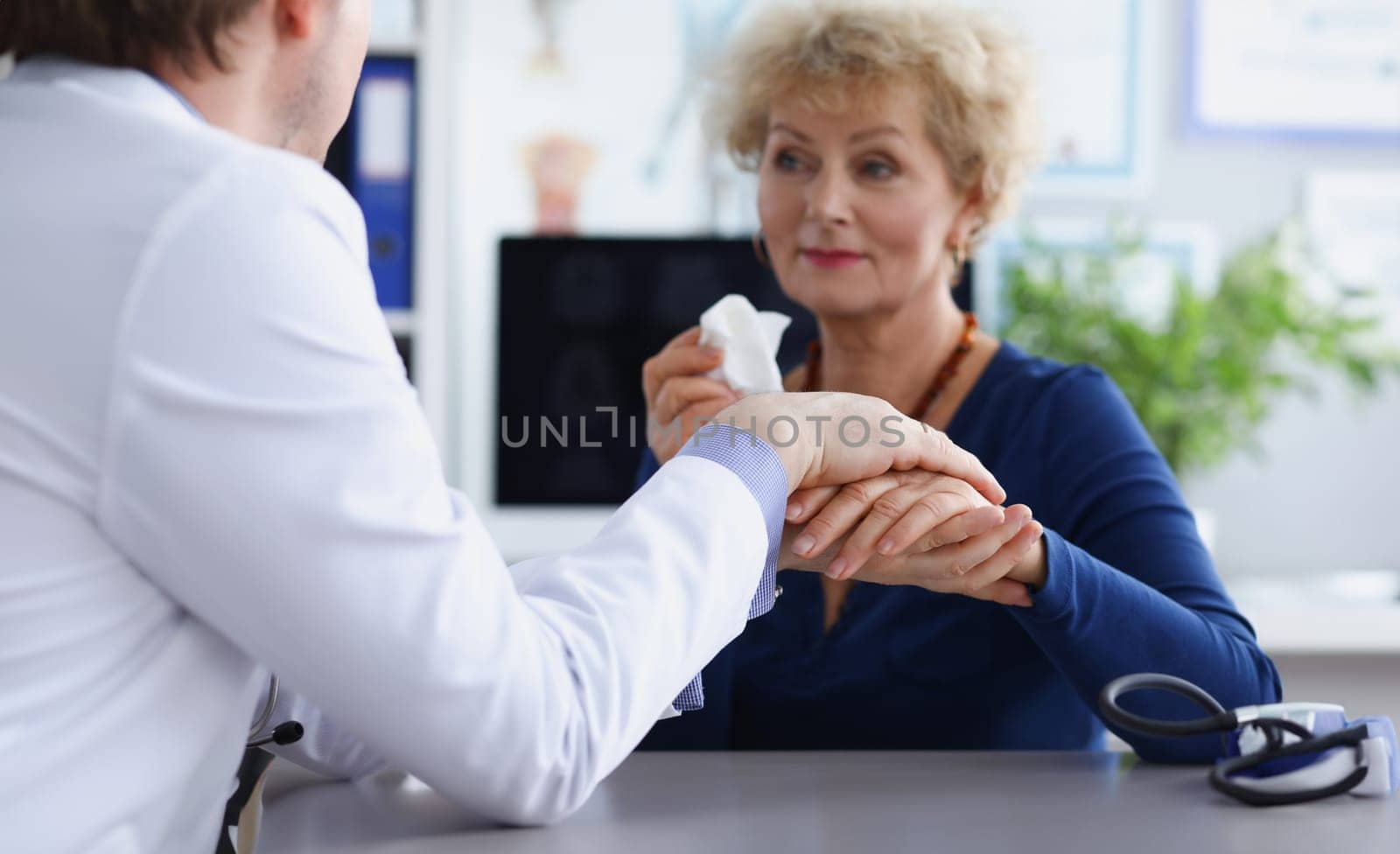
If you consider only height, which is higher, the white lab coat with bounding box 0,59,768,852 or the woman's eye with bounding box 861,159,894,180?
the woman's eye with bounding box 861,159,894,180

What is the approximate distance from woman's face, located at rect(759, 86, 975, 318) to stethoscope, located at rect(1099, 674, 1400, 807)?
60 centimetres

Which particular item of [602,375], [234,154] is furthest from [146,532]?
[602,375]

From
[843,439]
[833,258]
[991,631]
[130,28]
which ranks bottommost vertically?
[991,631]

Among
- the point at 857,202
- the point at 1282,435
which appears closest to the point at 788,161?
the point at 857,202

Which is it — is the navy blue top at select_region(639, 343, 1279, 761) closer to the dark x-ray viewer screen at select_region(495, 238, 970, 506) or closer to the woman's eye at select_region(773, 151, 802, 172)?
the woman's eye at select_region(773, 151, 802, 172)

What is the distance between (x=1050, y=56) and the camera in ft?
8.13

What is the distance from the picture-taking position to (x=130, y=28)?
625mm

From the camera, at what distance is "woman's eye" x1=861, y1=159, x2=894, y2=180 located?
1253mm

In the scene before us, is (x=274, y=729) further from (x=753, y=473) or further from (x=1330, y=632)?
(x=1330, y=632)

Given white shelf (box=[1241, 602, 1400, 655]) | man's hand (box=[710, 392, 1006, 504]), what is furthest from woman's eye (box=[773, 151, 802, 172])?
white shelf (box=[1241, 602, 1400, 655])

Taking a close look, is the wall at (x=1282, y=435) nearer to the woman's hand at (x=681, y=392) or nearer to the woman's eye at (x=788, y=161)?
the woman's eye at (x=788, y=161)

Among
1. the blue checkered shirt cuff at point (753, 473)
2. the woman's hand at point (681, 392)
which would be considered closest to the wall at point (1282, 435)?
the woman's hand at point (681, 392)

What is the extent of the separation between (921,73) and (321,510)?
0.88m

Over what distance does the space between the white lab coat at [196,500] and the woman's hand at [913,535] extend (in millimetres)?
243
